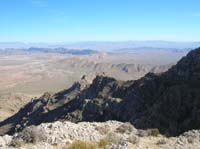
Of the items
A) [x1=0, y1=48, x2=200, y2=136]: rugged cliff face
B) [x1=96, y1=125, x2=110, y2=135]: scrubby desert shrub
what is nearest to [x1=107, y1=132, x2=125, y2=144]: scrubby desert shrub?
[x1=96, y1=125, x2=110, y2=135]: scrubby desert shrub

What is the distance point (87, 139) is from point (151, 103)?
2787cm

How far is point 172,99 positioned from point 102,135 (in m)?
21.8

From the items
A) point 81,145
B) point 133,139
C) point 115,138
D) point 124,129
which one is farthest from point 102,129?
point 81,145

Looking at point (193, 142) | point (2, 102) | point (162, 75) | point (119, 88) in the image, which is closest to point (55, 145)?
point (193, 142)

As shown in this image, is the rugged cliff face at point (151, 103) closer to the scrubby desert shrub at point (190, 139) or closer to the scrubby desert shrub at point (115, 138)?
the scrubby desert shrub at point (190, 139)

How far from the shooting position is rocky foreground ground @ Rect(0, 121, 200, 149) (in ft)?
53.0

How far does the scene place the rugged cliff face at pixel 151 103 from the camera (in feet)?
113

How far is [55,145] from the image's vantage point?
1622 cm

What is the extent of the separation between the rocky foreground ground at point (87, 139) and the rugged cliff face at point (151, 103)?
8979 mm

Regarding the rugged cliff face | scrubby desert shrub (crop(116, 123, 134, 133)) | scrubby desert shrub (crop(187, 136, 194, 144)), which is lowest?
the rugged cliff face

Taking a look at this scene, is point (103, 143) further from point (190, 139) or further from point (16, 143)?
point (190, 139)

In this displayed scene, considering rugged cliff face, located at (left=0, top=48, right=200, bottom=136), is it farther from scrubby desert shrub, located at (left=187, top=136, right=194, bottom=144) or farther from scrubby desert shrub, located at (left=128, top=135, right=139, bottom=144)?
scrubby desert shrub, located at (left=128, top=135, right=139, bottom=144)

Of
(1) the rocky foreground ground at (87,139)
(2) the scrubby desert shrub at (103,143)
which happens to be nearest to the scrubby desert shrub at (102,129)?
(1) the rocky foreground ground at (87,139)

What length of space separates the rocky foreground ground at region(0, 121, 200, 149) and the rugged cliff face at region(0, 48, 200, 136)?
29.5ft
